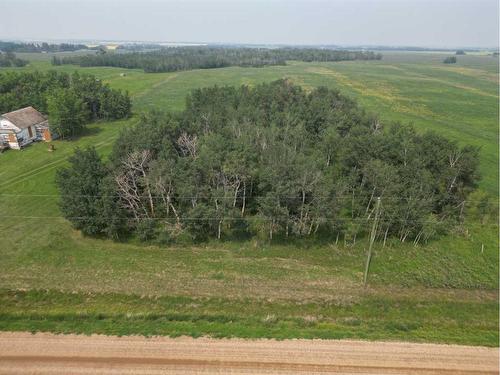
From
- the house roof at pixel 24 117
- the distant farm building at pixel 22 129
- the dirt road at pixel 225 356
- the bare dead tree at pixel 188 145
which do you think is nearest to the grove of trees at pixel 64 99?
the distant farm building at pixel 22 129

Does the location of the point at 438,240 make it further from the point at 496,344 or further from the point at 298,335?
the point at 298,335

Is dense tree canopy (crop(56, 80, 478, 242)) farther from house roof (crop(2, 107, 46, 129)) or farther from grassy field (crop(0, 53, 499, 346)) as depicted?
house roof (crop(2, 107, 46, 129))

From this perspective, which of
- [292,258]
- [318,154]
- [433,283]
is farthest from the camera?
[318,154]

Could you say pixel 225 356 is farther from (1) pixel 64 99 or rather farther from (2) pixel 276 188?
(1) pixel 64 99

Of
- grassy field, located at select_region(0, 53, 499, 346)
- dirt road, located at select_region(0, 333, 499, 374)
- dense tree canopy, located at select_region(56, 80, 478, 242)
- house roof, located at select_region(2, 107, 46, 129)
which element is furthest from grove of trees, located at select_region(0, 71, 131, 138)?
dirt road, located at select_region(0, 333, 499, 374)

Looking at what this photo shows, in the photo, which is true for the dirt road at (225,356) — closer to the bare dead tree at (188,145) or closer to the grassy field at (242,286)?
the grassy field at (242,286)

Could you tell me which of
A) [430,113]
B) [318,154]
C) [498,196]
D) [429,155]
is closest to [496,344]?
[429,155]

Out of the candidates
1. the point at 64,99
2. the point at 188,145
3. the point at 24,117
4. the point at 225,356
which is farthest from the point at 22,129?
the point at 225,356
